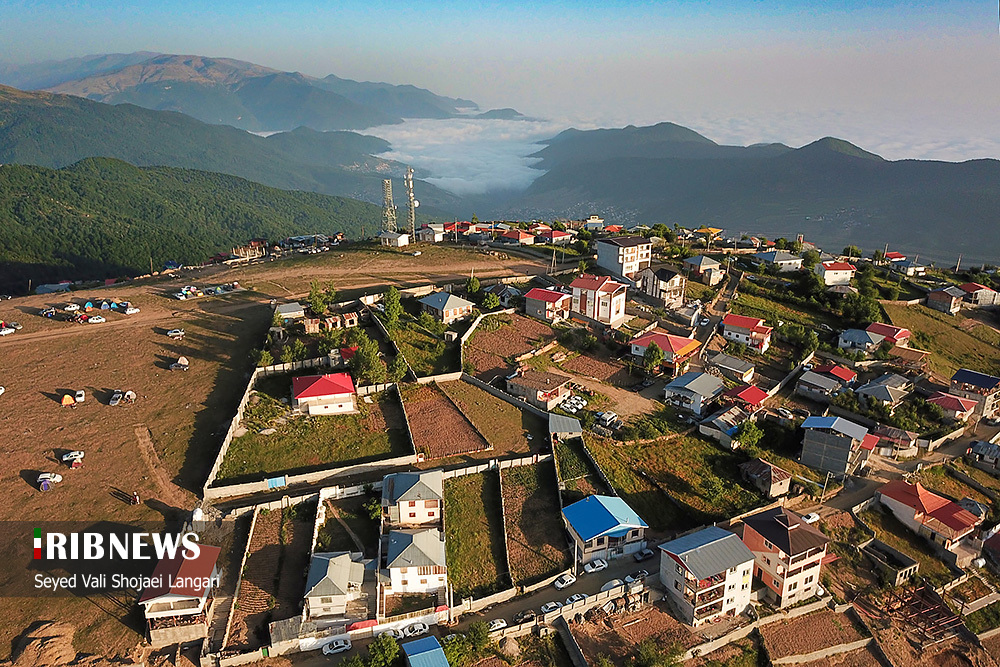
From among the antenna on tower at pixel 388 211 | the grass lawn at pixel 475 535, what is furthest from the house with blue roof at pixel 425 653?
the antenna on tower at pixel 388 211

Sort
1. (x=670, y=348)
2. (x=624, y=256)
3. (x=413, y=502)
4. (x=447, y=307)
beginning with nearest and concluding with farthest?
(x=413, y=502)
(x=670, y=348)
(x=447, y=307)
(x=624, y=256)

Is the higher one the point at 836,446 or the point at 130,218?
the point at 130,218

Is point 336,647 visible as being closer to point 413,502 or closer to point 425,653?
point 425,653

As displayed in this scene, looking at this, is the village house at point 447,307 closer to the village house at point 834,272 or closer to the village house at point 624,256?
the village house at point 624,256

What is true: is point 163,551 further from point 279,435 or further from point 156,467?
point 279,435

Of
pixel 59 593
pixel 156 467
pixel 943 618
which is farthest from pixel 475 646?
pixel 943 618

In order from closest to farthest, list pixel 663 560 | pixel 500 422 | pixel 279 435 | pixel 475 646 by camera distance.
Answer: pixel 475 646, pixel 663 560, pixel 279 435, pixel 500 422

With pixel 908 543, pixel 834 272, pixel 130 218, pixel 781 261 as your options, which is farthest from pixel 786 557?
pixel 130 218
